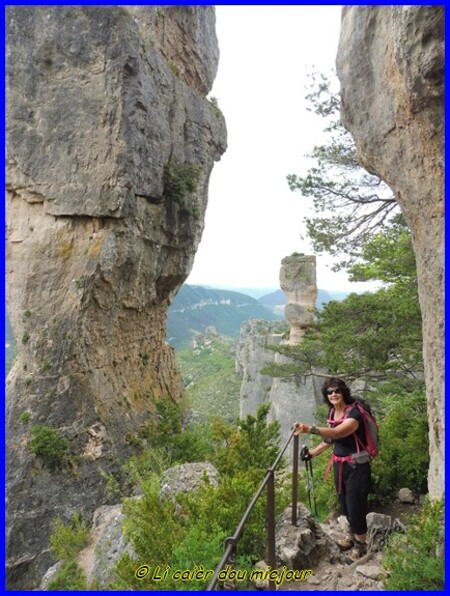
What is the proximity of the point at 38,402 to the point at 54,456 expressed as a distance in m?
1.74

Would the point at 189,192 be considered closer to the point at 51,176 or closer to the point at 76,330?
the point at 51,176

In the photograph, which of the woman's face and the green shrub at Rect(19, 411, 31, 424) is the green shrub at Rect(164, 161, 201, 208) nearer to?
the green shrub at Rect(19, 411, 31, 424)

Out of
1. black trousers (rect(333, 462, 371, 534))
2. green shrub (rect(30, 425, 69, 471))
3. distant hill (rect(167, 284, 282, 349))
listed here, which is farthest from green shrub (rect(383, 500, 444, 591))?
distant hill (rect(167, 284, 282, 349))

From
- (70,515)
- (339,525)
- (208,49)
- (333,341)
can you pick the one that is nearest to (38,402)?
(70,515)

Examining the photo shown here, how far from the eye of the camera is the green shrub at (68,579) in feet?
25.8

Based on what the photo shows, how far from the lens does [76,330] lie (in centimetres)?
1366

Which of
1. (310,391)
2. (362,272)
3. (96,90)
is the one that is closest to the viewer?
(362,272)

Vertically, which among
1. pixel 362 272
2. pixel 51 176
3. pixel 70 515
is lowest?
pixel 70 515

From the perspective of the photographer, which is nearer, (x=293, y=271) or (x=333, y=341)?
(x=333, y=341)

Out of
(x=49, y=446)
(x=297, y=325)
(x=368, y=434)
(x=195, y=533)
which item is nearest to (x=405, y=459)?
(x=368, y=434)

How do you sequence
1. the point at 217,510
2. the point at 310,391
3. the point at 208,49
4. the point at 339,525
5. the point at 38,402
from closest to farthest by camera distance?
the point at 217,510
the point at 339,525
the point at 38,402
the point at 208,49
the point at 310,391

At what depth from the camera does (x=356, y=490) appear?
16.0 feet

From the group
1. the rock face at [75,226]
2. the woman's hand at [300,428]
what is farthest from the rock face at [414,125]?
the rock face at [75,226]

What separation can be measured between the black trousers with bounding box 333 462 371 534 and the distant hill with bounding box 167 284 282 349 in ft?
290
